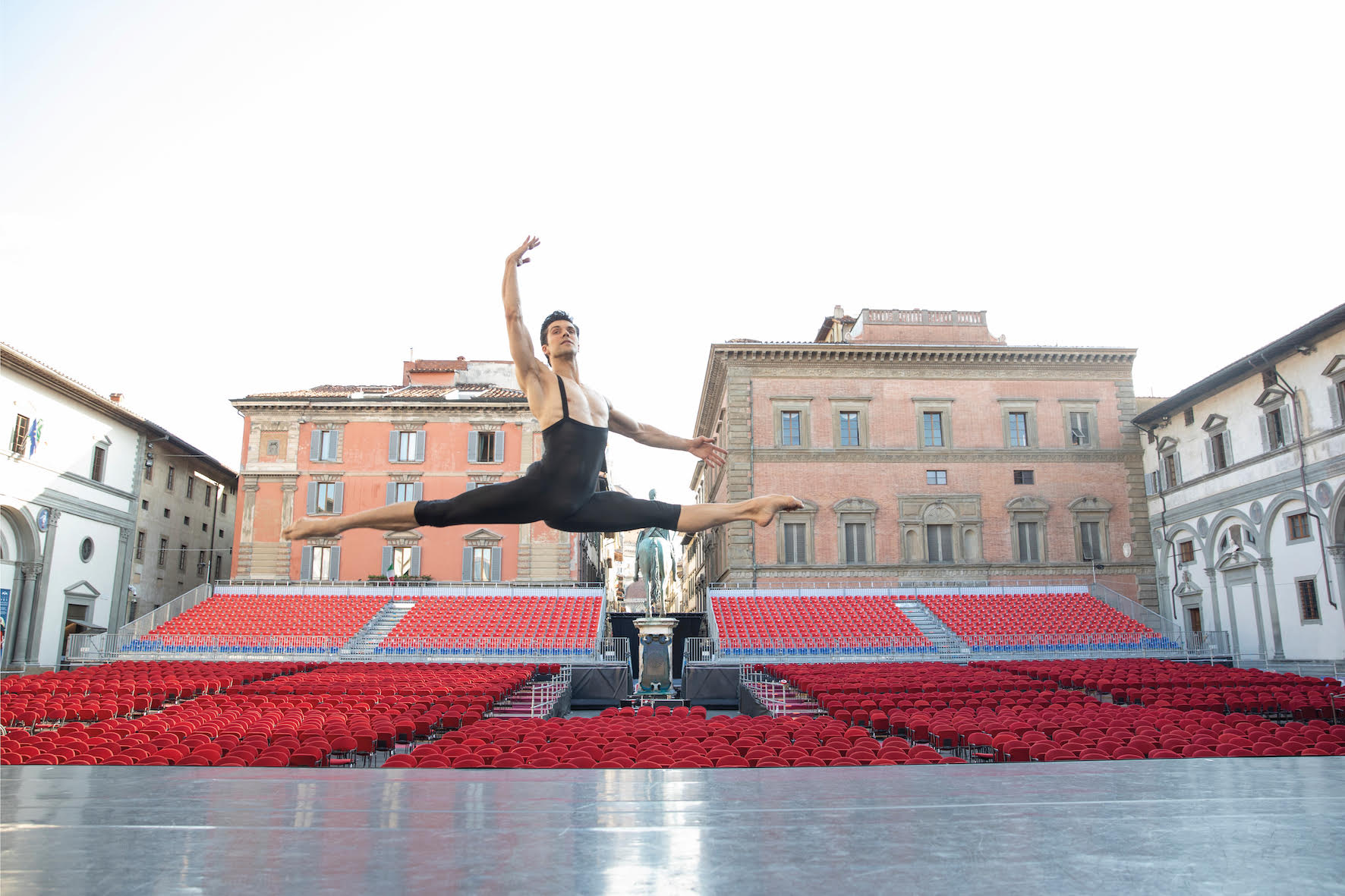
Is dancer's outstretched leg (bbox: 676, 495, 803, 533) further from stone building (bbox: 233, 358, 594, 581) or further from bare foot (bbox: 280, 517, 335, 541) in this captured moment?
stone building (bbox: 233, 358, 594, 581)

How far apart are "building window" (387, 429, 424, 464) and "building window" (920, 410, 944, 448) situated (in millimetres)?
20484

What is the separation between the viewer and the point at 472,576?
39.3 meters

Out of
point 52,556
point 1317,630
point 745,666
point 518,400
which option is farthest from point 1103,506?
point 52,556

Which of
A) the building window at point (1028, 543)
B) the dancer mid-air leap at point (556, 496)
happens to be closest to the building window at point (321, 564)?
the building window at point (1028, 543)

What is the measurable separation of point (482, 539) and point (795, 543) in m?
14.2

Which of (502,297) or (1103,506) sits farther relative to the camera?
(1103,506)

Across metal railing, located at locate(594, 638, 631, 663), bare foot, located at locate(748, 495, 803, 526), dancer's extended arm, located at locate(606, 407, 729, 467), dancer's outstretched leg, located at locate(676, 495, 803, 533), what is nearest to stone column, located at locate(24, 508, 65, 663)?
metal railing, located at locate(594, 638, 631, 663)

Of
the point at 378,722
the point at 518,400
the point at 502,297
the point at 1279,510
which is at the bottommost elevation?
the point at 378,722

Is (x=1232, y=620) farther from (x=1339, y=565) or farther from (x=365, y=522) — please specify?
(x=365, y=522)

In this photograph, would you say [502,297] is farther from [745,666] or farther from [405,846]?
[745,666]

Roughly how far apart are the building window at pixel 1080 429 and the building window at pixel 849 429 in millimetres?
9591

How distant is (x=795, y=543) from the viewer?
37438 mm

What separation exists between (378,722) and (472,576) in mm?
27610

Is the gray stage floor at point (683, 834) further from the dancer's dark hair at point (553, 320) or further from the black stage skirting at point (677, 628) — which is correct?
the black stage skirting at point (677, 628)
